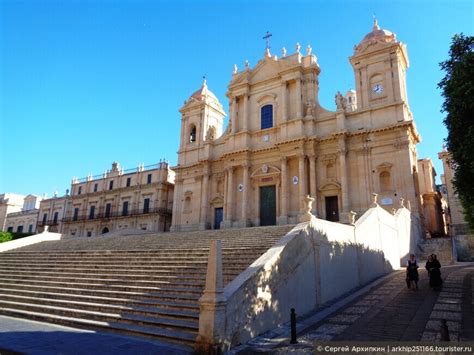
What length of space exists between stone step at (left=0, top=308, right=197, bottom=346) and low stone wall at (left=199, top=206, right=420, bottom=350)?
0.70 meters

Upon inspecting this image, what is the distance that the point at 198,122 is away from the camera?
31531 millimetres

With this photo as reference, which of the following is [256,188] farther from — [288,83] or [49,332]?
[49,332]

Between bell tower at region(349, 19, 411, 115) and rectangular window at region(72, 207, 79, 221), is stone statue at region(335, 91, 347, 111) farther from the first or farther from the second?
rectangular window at region(72, 207, 79, 221)

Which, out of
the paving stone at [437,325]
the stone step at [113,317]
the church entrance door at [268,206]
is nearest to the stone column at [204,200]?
the church entrance door at [268,206]

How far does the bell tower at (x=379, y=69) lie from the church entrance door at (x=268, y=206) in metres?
8.48

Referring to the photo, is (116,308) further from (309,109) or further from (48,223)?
(48,223)

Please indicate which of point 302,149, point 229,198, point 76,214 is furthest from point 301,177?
point 76,214

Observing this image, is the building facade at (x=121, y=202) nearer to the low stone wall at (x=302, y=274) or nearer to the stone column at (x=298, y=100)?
the stone column at (x=298, y=100)

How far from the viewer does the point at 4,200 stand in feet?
174

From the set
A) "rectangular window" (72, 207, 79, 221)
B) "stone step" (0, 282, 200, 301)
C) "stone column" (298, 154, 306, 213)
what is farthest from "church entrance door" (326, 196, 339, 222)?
"rectangular window" (72, 207, 79, 221)

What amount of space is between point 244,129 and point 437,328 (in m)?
21.4

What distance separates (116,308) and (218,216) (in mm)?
19002

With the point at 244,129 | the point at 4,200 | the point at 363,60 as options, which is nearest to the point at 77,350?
the point at 244,129

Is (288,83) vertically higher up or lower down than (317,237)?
higher up
